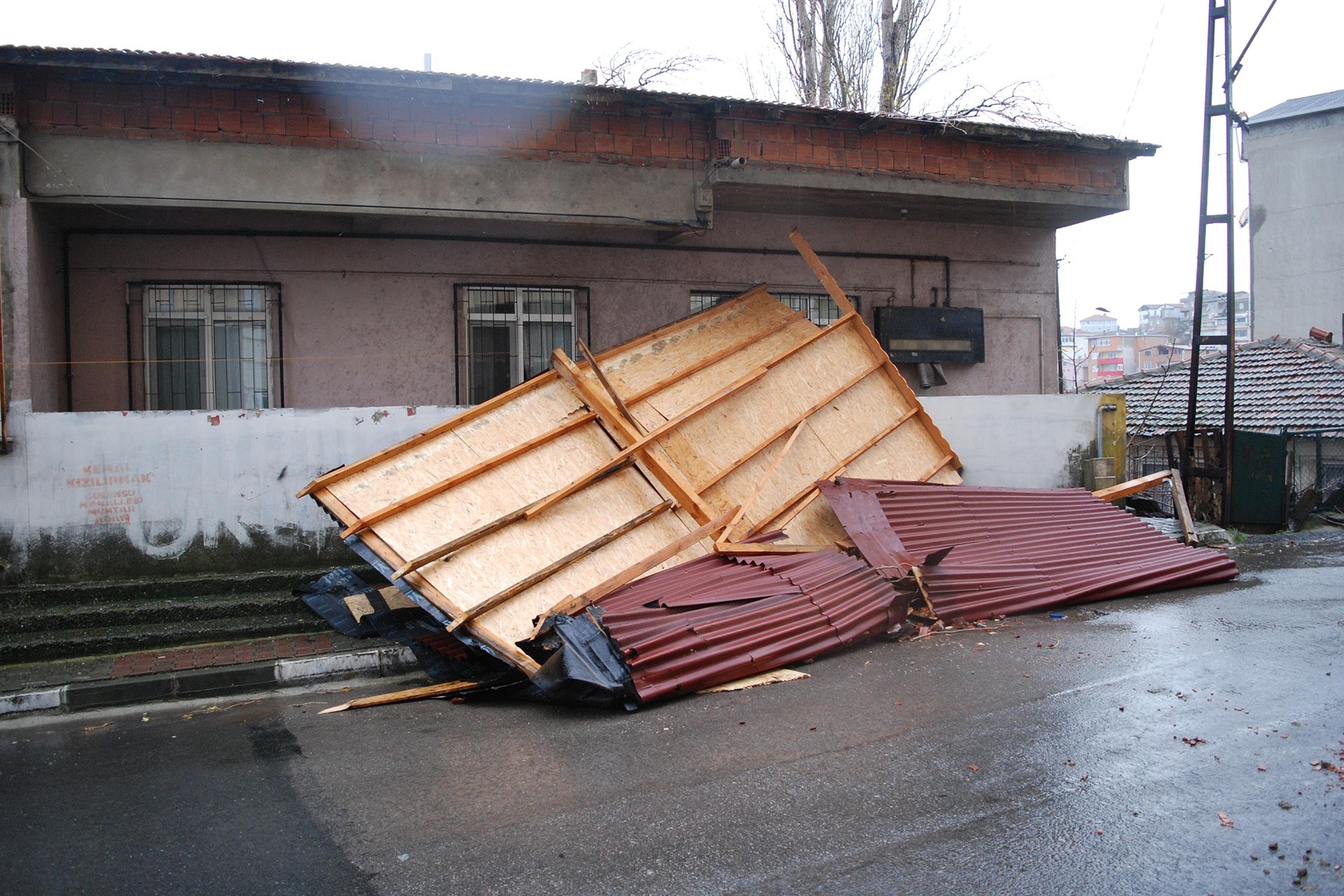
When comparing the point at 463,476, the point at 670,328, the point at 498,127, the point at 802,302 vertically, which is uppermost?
the point at 498,127

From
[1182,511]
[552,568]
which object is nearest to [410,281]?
[552,568]

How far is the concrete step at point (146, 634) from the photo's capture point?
23.0 feet

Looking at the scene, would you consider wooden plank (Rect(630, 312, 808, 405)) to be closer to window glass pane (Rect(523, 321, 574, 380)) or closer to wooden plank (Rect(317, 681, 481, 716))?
window glass pane (Rect(523, 321, 574, 380))

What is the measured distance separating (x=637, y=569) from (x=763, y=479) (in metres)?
Answer: 2.16

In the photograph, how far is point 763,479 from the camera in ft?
29.4

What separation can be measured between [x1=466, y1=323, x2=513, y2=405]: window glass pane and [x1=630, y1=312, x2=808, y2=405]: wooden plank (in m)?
2.38

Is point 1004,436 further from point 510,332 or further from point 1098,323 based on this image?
point 1098,323

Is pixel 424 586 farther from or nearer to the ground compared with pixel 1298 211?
nearer to the ground

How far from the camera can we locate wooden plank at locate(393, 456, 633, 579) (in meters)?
6.50

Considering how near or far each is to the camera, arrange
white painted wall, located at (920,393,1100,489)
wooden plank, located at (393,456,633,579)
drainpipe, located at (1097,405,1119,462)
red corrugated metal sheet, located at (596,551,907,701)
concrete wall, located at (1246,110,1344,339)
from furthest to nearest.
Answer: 1. concrete wall, located at (1246,110,1344,339)
2. drainpipe, located at (1097,405,1119,462)
3. white painted wall, located at (920,393,1100,489)
4. wooden plank, located at (393,456,633,579)
5. red corrugated metal sheet, located at (596,551,907,701)

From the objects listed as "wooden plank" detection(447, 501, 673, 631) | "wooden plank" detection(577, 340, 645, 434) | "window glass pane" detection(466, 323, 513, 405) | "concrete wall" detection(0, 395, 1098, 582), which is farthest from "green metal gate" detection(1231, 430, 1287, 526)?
"concrete wall" detection(0, 395, 1098, 582)

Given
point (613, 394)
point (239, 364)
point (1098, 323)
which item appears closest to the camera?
point (613, 394)

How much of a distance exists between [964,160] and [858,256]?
1.75 m

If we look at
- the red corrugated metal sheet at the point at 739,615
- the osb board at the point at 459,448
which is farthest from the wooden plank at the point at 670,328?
the red corrugated metal sheet at the point at 739,615
